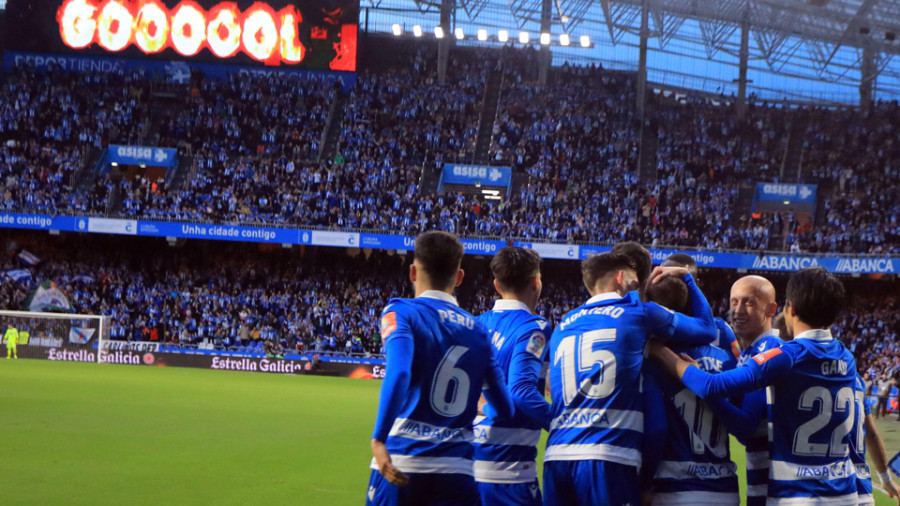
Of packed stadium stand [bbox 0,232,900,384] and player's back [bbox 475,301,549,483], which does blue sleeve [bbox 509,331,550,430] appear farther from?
packed stadium stand [bbox 0,232,900,384]

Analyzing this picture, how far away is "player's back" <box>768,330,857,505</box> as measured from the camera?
4.45m

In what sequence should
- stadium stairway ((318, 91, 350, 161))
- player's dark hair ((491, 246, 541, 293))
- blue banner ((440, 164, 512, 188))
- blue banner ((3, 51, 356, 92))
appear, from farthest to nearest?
blue banner ((3, 51, 356, 92)), stadium stairway ((318, 91, 350, 161)), blue banner ((440, 164, 512, 188)), player's dark hair ((491, 246, 541, 293))

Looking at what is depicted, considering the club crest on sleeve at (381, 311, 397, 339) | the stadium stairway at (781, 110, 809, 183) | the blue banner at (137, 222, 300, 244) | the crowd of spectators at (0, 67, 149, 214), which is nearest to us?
the club crest on sleeve at (381, 311, 397, 339)

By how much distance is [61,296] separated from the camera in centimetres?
3834

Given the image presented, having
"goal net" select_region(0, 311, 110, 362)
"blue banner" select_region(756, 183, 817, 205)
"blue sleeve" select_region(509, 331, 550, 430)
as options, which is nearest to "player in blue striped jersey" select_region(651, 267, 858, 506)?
"blue sleeve" select_region(509, 331, 550, 430)

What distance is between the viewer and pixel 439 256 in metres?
4.47

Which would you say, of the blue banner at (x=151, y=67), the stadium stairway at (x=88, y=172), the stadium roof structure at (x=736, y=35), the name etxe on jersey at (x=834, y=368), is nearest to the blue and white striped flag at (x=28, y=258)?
the stadium stairway at (x=88, y=172)

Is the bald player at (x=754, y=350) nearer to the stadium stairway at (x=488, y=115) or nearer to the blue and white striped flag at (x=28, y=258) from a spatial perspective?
the stadium stairway at (x=488, y=115)

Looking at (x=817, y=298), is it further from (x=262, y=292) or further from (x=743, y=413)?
(x=262, y=292)

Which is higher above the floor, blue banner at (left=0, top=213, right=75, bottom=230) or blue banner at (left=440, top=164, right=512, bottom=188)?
blue banner at (left=440, top=164, right=512, bottom=188)

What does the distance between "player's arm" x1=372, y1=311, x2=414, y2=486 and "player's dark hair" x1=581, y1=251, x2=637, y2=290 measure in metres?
1.12

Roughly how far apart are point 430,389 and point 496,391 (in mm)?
468

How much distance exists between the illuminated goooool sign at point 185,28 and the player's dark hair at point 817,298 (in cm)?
4521

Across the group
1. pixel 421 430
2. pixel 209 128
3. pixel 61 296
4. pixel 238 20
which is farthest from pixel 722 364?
pixel 238 20
